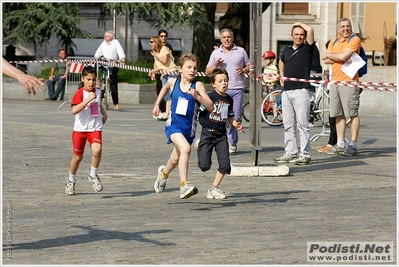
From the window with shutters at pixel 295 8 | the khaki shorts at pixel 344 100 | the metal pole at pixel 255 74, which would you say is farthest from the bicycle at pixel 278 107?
the window with shutters at pixel 295 8

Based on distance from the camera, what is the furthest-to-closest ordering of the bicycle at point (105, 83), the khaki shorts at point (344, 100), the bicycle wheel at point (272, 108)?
the bicycle at point (105, 83)
the bicycle wheel at point (272, 108)
the khaki shorts at point (344, 100)

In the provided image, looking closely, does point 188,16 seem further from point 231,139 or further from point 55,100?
point 231,139

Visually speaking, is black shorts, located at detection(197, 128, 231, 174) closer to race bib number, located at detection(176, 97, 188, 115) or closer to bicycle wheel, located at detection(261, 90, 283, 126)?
race bib number, located at detection(176, 97, 188, 115)

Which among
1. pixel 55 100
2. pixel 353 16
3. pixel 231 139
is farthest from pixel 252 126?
pixel 353 16

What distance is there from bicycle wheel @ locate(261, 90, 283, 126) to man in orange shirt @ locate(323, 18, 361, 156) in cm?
533

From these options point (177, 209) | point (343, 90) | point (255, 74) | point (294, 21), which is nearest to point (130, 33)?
point (294, 21)

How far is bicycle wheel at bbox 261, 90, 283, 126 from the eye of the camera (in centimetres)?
1973

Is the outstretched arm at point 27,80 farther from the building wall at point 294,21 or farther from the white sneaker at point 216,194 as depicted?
the building wall at point 294,21

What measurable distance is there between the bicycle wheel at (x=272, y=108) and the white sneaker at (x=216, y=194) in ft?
32.3

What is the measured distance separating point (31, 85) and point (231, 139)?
318 inches

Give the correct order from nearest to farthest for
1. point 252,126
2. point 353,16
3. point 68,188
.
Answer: point 68,188
point 252,126
point 353,16

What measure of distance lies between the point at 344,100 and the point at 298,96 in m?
1.35

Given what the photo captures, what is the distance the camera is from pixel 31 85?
6.07 meters

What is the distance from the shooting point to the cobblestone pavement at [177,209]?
7.09 metres
